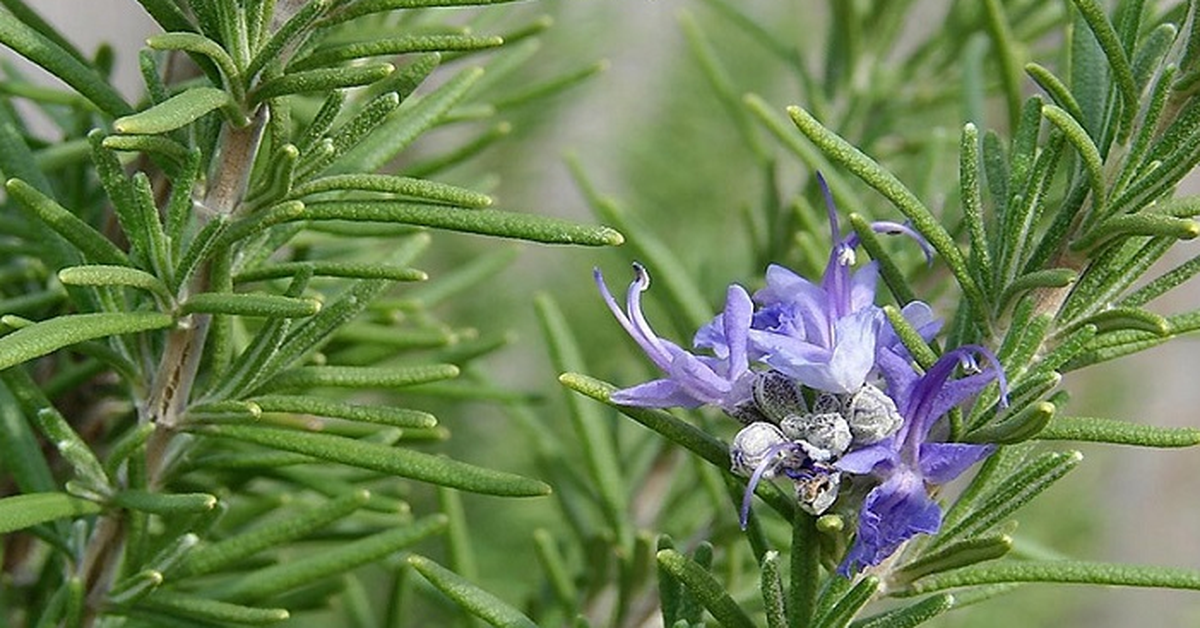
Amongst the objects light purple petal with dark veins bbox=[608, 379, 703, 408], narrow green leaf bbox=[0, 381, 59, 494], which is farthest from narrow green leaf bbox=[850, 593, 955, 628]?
narrow green leaf bbox=[0, 381, 59, 494]

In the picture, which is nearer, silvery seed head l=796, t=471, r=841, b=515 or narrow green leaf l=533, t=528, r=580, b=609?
silvery seed head l=796, t=471, r=841, b=515

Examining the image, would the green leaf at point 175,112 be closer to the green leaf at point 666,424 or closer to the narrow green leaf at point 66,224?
the narrow green leaf at point 66,224

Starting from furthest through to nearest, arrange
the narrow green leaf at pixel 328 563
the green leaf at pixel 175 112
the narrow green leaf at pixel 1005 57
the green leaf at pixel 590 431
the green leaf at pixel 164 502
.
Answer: the green leaf at pixel 590 431 → the narrow green leaf at pixel 1005 57 → the narrow green leaf at pixel 328 563 → the green leaf at pixel 164 502 → the green leaf at pixel 175 112

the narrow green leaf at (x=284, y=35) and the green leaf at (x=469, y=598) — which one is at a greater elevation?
the narrow green leaf at (x=284, y=35)

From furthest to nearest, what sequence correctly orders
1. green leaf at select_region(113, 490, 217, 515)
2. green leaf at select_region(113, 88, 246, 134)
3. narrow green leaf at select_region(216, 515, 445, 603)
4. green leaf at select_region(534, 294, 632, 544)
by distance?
1. green leaf at select_region(534, 294, 632, 544)
2. narrow green leaf at select_region(216, 515, 445, 603)
3. green leaf at select_region(113, 490, 217, 515)
4. green leaf at select_region(113, 88, 246, 134)

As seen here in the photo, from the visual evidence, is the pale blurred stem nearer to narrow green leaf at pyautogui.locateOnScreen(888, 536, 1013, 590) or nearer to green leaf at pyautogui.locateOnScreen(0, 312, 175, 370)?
green leaf at pyautogui.locateOnScreen(0, 312, 175, 370)

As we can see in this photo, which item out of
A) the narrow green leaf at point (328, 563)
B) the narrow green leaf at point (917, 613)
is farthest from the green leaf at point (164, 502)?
the narrow green leaf at point (917, 613)
